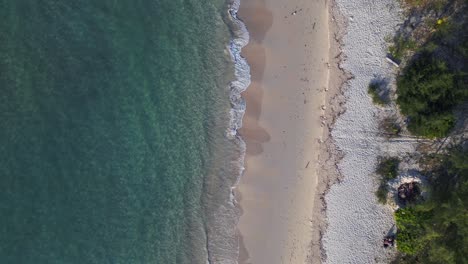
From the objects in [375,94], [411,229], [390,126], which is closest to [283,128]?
[375,94]

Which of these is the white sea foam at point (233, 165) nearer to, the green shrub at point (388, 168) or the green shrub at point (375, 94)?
the green shrub at point (375, 94)

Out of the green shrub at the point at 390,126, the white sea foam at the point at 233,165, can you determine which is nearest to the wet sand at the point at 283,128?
the white sea foam at the point at 233,165

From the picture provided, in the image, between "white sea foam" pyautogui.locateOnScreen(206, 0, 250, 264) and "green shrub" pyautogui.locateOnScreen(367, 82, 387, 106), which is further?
"white sea foam" pyautogui.locateOnScreen(206, 0, 250, 264)

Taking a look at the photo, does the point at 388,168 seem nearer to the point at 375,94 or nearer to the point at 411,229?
the point at 411,229

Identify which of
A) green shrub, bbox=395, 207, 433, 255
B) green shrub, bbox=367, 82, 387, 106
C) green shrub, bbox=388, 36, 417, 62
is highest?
green shrub, bbox=388, 36, 417, 62

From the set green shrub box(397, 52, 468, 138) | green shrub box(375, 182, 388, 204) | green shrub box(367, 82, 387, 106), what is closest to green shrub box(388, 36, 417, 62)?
green shrub box(397, 52, 468, 138)

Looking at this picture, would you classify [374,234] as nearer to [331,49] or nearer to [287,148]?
[287,148]

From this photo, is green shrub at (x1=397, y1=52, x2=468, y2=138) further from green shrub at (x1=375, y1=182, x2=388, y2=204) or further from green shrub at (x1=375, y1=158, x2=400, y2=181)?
green shrub at (x1=375, y1=182, x2=388, y2=204)
